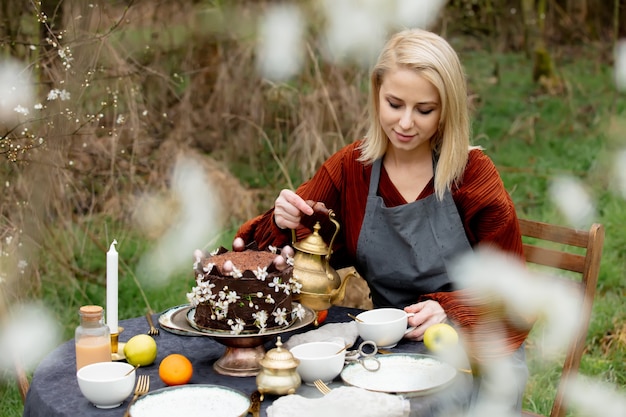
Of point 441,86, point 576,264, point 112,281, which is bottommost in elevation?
point 576,264

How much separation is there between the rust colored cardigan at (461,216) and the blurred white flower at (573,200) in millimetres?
3177

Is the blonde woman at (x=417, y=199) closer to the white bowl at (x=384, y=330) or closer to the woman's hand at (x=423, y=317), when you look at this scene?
the woman's hand at (x=423, y=317)

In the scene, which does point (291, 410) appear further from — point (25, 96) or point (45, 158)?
point (45, 158)

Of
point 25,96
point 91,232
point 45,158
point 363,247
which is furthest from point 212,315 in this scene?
point 91,232

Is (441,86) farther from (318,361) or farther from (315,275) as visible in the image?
(318,361)

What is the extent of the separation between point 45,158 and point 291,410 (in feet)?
7.71

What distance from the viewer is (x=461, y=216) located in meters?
2.42

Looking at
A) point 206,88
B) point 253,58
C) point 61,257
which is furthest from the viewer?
point 206,88

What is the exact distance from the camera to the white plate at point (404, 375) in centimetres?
179

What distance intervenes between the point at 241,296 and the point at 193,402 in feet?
0.82

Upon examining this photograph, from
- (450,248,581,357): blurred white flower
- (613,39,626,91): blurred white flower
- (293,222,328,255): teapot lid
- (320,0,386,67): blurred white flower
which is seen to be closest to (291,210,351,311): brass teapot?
(293,222,328,255): teapot lid

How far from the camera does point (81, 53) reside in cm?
359

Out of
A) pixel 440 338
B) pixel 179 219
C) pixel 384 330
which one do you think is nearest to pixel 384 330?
pixel 384 330

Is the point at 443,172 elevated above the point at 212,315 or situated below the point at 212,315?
above
